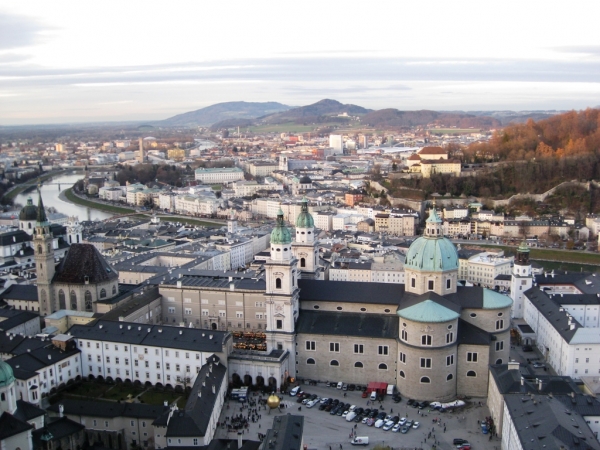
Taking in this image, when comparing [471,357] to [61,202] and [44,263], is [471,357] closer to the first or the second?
[44,263]

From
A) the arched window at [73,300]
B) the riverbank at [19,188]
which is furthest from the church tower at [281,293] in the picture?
the riverbank at [19,188]

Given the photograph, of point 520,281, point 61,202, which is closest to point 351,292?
point 520,281

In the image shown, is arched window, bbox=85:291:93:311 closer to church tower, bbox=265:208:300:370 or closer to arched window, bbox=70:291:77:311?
arched window, bbox=70:291:77:311

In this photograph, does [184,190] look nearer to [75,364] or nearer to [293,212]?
[293,212]

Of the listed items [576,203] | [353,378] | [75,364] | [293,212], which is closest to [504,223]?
[576,203]

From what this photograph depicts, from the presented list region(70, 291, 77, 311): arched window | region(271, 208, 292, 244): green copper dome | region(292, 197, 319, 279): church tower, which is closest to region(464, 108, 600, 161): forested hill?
region(292, 197, 319, 279): church tower
